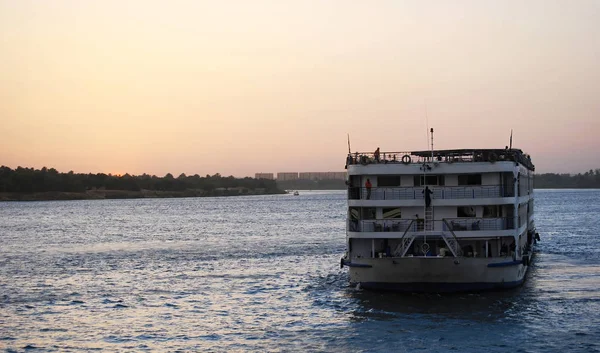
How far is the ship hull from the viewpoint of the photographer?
39062 millimetres

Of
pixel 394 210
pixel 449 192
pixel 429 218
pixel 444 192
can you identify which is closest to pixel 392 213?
pixel 394 210

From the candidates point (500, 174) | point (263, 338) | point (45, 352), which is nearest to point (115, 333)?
point (45, 352)

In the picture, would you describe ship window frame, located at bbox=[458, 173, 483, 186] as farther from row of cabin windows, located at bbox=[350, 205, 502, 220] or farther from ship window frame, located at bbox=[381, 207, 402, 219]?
ship window frame, located at bbox=[381, 207, 402, 219]

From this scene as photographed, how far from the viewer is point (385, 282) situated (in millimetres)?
40406

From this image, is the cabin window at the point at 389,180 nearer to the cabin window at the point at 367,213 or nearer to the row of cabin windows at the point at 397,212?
the row of cabin windows at the point at 397,212

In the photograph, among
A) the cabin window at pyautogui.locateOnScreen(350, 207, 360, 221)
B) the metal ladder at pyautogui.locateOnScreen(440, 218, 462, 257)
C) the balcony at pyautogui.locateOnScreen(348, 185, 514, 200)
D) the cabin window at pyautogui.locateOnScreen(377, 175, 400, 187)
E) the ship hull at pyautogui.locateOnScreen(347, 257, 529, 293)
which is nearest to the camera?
the ship hull at pyautogui.locateOnScreen(347, 257, 529, 293)

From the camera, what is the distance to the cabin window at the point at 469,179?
4238 cm

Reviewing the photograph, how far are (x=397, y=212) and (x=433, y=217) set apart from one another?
1.94 meters

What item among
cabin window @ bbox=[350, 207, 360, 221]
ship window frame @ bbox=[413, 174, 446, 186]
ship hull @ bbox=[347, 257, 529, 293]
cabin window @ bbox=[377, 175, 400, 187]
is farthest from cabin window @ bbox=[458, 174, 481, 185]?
cabin window @ bbox=[350, 207, 360, 221]

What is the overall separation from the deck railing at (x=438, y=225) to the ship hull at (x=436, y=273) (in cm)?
232

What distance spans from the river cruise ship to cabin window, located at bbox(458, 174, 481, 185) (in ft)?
0.18

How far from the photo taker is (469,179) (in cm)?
4244

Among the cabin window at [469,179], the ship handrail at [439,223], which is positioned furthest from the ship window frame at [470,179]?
the ship handrail at [439,223]

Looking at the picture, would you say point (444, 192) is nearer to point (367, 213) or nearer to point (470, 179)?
point (470, 179)
